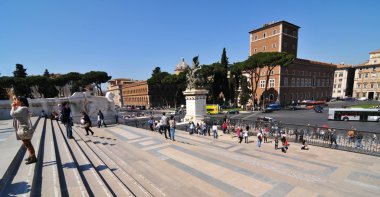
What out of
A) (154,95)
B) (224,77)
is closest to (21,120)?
(224,77)

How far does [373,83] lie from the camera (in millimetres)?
55250

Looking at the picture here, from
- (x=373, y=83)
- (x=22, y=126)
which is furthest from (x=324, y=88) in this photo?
(x=22, y=126)

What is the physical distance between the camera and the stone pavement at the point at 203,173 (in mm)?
4121

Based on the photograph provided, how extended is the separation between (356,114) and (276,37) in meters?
30.2

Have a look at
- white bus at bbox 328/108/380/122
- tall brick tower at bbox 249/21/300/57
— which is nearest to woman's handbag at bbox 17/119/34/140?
white bus at bbox 328/108/380/122

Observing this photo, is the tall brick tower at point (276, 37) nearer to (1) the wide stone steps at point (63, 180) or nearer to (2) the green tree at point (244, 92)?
(2) the green tree at point (244, 92)

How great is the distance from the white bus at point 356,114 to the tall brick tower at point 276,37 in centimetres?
2686

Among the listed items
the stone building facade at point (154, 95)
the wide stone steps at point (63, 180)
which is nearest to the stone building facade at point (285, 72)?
the stone building facade at point (154, 95)

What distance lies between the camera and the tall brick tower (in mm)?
46094

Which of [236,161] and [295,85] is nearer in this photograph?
[236,161]

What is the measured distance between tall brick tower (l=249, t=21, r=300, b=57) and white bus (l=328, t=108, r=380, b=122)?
26862 mm

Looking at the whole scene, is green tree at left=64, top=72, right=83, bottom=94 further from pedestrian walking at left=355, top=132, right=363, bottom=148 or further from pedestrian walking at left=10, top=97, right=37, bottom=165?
pedestrian walking at left=355, top=132, right=363, bottom=148

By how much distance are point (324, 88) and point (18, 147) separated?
7213 cm

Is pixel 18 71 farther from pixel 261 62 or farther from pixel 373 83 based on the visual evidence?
pixel 373 83
